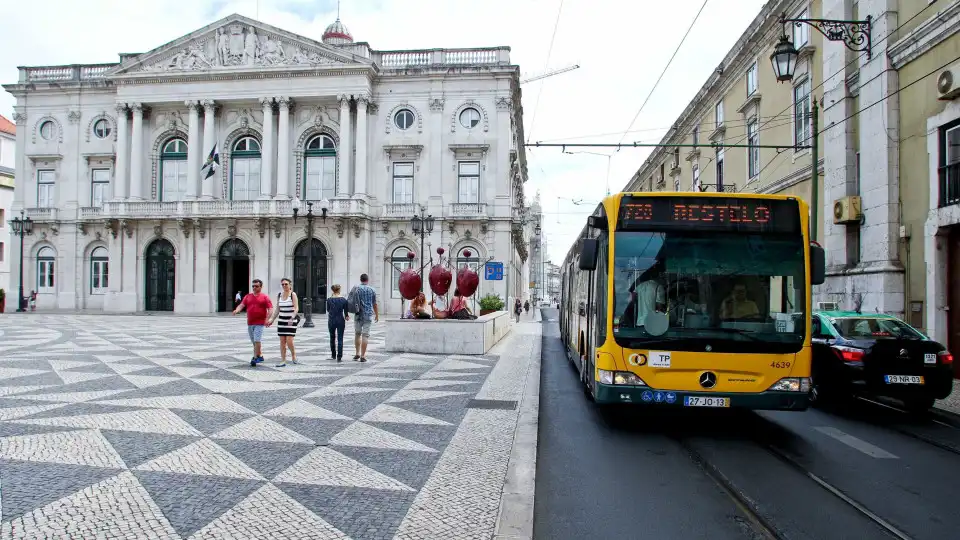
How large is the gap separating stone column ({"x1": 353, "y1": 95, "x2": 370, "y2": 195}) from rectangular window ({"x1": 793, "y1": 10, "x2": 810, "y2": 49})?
23772 millimetres

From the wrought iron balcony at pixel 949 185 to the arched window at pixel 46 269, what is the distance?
4579 centimetres

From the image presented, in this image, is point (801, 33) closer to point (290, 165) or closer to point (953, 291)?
point (953, 291)

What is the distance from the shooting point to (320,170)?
1576 inches

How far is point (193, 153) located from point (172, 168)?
2.86 m

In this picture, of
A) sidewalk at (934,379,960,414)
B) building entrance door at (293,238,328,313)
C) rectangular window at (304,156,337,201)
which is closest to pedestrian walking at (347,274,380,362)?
sidewalk at (934,379,960,414)

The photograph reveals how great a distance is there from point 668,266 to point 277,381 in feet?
22.5

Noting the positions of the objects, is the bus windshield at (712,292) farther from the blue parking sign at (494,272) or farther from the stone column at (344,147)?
the stone column at (344,147)

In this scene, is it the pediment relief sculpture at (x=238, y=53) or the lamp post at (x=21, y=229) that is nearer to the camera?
the pediment relief sculpture at (x=238, y=53)

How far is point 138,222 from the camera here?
3997cm

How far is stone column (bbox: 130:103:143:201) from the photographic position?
4012cm

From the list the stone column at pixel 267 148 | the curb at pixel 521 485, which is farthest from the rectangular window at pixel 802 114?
the stone column at pixel 267 148

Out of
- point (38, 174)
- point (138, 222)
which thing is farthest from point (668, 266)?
point (38, 174)

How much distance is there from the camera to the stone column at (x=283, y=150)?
3888 cm

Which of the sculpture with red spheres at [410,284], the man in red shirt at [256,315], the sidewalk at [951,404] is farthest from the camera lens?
the sculpture with red spheres at [410,284]
